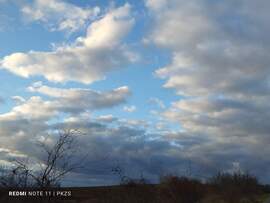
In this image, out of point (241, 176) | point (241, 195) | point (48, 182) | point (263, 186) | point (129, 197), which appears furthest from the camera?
point (263, 186)

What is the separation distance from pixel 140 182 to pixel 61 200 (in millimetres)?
8694

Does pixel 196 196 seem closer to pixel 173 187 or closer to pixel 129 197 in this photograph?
pixel 173 187

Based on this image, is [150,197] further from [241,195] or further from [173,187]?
[241,195]

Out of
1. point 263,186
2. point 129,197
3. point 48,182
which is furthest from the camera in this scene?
point 263,186

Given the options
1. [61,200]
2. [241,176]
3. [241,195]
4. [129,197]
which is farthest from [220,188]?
[61,200]

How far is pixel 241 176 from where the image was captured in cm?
5038

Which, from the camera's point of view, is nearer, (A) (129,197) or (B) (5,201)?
(B) (5,201)

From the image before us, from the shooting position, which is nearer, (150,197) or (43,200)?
(43,200)

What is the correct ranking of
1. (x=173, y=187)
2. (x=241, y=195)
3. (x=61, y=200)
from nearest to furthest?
1. (x=61, y=200)
2. (x=173, y=187)
3. (x=241, y=195)

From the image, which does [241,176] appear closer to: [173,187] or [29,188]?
[173,187]

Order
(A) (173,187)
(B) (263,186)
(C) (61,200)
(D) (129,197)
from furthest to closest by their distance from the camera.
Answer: (B) (263,186) → (A) (173,187) → (D) (129,197) → (C) (61,200)

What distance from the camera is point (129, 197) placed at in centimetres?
Answer: 2361

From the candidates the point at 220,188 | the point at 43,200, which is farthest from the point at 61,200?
the point at 220,188

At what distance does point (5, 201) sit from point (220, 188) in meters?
32.2
